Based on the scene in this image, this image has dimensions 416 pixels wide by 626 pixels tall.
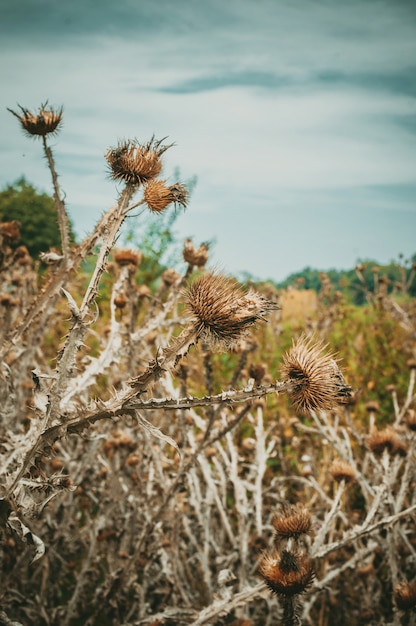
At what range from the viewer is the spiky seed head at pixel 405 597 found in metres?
2.27

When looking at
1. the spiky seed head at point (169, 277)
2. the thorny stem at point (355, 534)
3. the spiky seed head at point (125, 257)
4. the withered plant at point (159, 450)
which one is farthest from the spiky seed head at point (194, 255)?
the thorny stem at point (355, 534)

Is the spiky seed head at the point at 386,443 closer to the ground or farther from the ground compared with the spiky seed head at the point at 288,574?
farther from the ground

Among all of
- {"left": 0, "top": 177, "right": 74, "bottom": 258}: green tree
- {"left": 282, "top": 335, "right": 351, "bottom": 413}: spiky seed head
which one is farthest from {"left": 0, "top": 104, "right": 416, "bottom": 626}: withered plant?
{"left": 0, "top": 177, "right": 74, "bottom": 258}: green tree

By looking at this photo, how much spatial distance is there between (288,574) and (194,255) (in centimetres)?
192

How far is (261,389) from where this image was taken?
141 cm

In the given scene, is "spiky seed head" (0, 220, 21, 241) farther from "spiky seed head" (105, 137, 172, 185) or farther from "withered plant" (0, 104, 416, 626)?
"spiky seed head" (105, 137, 172, 185)

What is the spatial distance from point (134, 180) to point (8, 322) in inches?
90.6

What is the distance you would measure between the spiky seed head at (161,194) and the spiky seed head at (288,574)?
56.7 inches

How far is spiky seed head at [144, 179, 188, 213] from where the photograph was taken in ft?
5.69

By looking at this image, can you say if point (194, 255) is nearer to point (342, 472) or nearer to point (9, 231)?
point (9, 231)

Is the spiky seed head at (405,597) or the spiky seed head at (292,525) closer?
the spiky seed head at (292,525)

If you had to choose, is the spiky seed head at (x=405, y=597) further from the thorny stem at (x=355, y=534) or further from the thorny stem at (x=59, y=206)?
the thorny stem at (x=59, y=206)

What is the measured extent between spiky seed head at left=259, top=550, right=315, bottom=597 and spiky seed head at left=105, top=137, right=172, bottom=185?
5.12 feet

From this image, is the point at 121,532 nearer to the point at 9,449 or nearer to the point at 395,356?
the point at 9,449
